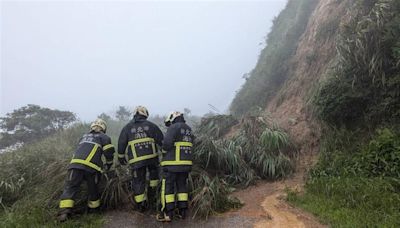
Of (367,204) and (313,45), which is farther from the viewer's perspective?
(313,45)

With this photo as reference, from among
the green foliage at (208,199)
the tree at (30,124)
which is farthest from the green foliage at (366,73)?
the tree at (30,124)

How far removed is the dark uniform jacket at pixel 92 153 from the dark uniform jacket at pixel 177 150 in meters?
1.17

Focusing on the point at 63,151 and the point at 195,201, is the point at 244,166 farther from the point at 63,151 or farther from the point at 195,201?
the point at 63,151

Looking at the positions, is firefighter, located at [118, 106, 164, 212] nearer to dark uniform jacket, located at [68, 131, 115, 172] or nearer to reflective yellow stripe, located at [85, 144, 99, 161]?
dark uniform jacket, located at [68, 131, 115, 172]

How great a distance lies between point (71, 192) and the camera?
5.25m

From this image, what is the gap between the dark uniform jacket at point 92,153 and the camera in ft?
17.5

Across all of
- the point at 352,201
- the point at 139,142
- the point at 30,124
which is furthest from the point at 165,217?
the point at 30,124

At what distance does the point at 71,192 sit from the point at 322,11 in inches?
424

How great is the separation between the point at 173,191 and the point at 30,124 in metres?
12.7

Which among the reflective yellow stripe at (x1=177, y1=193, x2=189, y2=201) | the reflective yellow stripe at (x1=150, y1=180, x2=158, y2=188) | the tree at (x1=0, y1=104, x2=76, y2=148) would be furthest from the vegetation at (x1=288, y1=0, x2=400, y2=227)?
the tree at (x1=0, y1=104, x2=76, y2=148)

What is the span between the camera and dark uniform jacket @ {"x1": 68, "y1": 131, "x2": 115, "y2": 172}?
5.35 meters

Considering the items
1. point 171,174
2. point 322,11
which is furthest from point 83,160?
point 322,11

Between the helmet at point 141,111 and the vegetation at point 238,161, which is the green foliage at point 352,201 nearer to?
the vegetation at point 238,161

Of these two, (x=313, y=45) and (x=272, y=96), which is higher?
(x=313, y=45)
